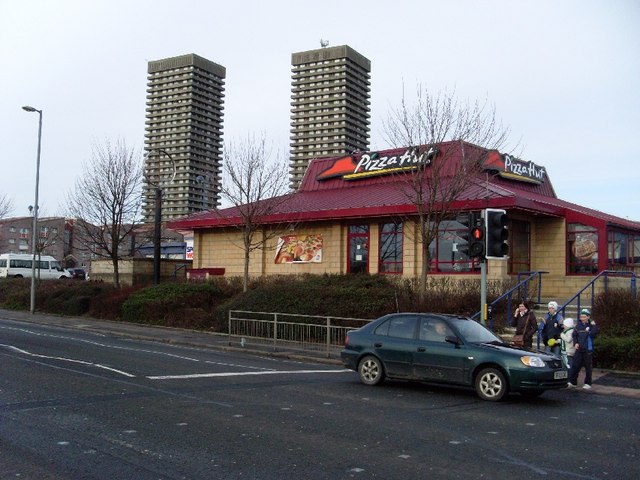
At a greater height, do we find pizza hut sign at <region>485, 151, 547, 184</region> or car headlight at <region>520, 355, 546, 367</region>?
pizza hut sign at <region>485, 151, 547, 184</region>

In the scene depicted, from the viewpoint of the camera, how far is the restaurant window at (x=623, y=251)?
2400 cm

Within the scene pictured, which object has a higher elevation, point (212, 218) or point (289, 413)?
point (212, 218)

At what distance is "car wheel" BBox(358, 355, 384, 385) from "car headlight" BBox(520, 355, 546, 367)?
2743mm

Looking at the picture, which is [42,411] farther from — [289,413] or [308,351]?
[308,351]

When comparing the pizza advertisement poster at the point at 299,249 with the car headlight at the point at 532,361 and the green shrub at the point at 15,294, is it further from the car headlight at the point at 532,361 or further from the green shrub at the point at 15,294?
the car headlight at the point at 532,361

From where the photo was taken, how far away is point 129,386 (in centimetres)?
1069

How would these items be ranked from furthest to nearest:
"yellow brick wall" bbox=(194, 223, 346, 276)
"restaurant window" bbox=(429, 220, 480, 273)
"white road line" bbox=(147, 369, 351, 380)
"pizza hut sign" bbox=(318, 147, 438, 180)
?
"yellow brick wall" bbox=(194, 223, 346, 276)
"pizza hut sign" bbox=(318, 147, 438, 180)
"restaurant window" bbox=(429, 220, 480, 273)
"white road line" bbox=(147, 369, 351, 380)

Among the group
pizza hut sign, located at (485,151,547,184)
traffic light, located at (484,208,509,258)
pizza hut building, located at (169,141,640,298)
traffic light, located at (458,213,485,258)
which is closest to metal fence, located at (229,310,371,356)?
traffic light, located at (458,213,485,258)

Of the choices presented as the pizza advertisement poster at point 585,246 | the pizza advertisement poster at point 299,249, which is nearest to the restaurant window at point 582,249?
the pizza advertisement poster at point 585,246

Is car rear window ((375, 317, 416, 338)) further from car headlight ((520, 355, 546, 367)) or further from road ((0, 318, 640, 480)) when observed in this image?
car headlight ((520, 355, 546, 367))

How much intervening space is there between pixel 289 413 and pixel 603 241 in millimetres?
18077

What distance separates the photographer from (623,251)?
983 inches

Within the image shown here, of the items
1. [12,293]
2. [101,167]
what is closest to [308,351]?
[101,167]

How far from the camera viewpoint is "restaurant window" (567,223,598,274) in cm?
2378
